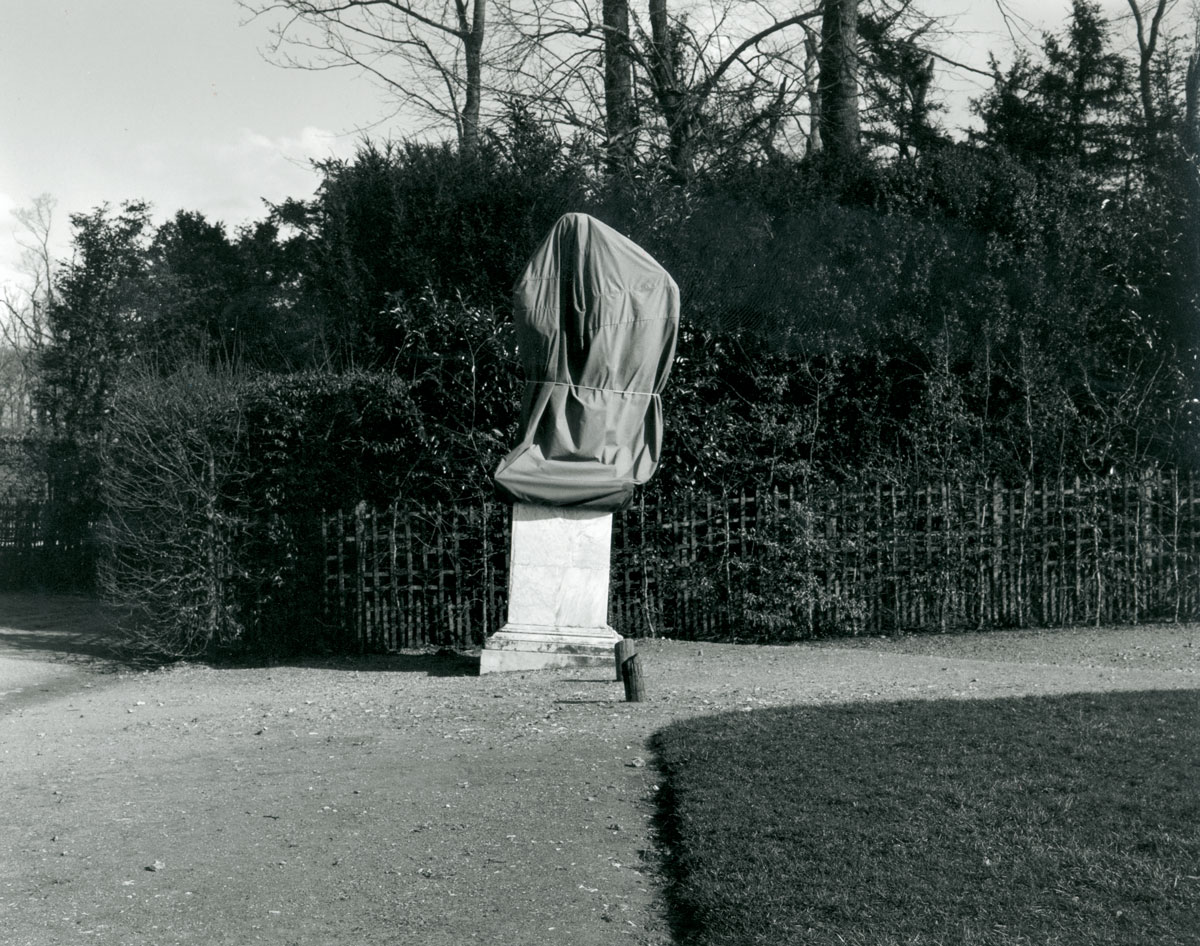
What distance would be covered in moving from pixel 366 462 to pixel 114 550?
2731 millimetres

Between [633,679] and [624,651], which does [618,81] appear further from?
[633,679]

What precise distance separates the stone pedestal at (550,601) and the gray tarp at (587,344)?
37 centimetres

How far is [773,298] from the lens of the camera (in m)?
13.9

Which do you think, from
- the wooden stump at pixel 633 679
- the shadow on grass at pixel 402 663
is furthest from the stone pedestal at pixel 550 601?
the wooden stump at pixel 633 679

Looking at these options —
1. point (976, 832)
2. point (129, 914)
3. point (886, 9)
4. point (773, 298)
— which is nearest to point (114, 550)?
point (773, 298)

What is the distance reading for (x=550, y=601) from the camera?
10.3 m

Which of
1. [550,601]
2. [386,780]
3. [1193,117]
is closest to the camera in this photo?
[386,780]

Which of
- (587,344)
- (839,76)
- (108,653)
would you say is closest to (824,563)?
(587,344)

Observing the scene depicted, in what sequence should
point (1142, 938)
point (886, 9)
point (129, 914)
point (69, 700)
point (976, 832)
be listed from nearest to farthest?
point (1142, 938) → point (129, 914) → point (976, 832) → point (69, 700) → point (886, 9)

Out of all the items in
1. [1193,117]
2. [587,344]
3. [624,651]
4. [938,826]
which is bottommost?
[938,826]

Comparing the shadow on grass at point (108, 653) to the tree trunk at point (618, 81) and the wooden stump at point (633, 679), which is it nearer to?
the wooden stump at point (633, 679)

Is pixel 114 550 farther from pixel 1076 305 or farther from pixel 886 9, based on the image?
pixel 886 9

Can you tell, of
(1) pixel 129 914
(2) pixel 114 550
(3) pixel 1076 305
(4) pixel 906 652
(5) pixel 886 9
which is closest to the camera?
(1) pixel 129 914

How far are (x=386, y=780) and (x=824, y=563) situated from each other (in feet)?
22.6
